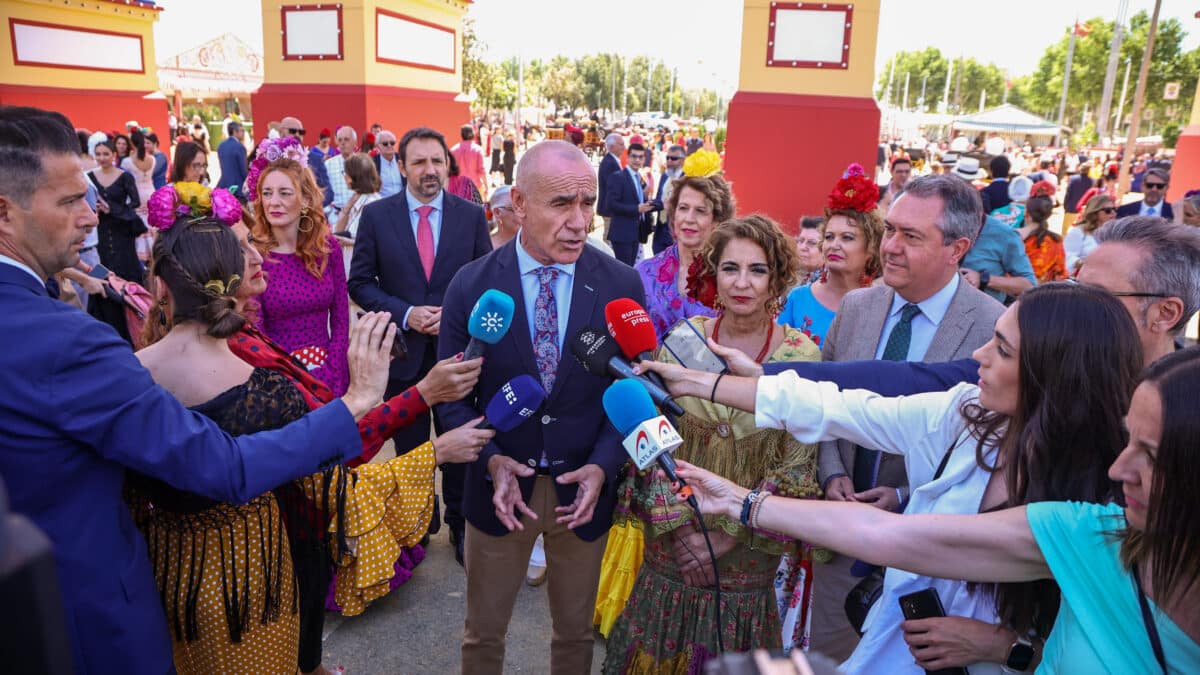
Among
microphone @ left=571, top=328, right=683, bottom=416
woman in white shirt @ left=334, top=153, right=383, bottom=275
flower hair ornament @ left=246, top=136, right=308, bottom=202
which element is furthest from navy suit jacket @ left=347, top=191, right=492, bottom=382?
woman in white shirt @ left=334, top=153, right=383, bottom=275

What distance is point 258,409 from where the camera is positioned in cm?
208

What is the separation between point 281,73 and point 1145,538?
15862 mm

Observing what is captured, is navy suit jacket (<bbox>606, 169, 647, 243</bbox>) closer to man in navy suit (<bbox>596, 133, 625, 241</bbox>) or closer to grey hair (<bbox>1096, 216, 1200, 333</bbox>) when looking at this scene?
man in navy suit (<bbox>596, 133, 625, 241</bbox>)

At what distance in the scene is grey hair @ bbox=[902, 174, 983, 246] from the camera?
270cm

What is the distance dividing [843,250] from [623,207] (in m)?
5.63

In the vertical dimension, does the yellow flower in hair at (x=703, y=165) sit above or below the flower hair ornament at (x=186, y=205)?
above

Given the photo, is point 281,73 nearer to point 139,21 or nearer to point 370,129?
point 370,129

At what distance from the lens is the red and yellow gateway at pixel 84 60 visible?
16531 millimetres

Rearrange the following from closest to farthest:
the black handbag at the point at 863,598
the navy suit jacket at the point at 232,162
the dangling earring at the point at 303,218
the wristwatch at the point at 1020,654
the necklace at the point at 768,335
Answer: the wristwatch at the point at 1020,654 < the black handbag at the point at 863,598 < the necklace at the point at 768,335 < the dangling earring at the point at 303,218 < the navy suit jacket at the point at 232,162

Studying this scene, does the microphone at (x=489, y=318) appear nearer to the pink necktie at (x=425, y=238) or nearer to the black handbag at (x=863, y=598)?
the black handbag at (x=863, y=598)

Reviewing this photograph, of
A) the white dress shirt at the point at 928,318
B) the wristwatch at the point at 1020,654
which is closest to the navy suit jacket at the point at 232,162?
the white dress shirt at the point at 928,318

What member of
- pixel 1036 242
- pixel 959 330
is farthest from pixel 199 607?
pixel 1036 242

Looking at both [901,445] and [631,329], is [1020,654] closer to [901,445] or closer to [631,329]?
[901,445]

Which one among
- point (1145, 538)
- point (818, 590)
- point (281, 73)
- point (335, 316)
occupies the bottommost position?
point (818, 590)
